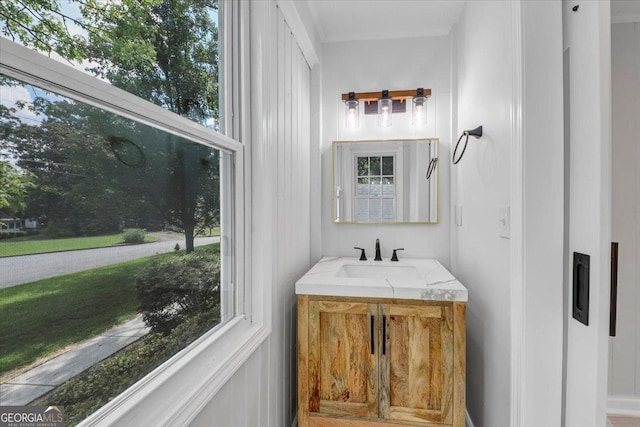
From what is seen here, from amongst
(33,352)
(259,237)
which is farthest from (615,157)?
(33,352)

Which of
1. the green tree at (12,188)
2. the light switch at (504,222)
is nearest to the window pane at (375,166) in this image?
the light switch at (504,222)

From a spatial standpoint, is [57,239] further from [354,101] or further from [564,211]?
[354,101]

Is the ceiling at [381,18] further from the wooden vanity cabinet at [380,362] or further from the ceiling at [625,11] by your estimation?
the wooden vanity cabinet at [380,362]

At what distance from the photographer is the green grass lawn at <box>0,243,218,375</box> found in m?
0.48

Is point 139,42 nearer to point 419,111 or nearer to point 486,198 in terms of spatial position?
point 486,198

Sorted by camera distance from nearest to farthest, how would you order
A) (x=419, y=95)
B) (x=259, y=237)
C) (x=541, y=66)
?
1. (x=541, y=66)
2. (x=259, y=237)
3. (x=419, y=95)

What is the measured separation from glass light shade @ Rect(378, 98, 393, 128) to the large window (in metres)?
1.43

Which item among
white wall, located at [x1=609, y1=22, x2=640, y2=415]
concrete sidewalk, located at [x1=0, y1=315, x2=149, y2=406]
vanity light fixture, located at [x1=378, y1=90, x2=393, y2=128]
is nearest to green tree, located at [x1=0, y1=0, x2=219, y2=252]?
concrete sidewalk, located at [x1=0, y1=315, x2=149, y2=406]

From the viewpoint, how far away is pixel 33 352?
1.69ft

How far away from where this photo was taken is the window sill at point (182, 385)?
0.67 m

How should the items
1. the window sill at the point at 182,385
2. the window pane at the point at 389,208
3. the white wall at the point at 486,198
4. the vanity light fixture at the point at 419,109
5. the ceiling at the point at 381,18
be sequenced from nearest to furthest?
the window sill at the point at 182,385
the white wall at the point at 486,198
the ceiling at the point at 381,18
the vanity light fixture at the point at 419,109
the window pane at the point at 389,208

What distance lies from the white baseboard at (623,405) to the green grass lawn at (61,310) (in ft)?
4.55

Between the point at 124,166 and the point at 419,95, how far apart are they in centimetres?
197

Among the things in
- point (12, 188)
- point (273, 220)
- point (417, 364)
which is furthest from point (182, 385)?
point (417, 364)
